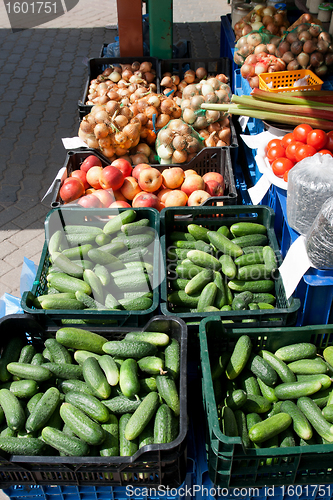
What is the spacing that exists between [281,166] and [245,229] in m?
0.54

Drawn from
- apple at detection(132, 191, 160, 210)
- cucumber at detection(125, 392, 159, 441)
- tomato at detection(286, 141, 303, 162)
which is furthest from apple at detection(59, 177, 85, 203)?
cucumber at detection(125, 392, 159, 441)

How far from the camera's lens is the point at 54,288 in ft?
7.29

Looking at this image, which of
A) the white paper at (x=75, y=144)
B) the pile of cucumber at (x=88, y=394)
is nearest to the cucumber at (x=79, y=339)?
the pile of cucumber at (x=88, y=394)

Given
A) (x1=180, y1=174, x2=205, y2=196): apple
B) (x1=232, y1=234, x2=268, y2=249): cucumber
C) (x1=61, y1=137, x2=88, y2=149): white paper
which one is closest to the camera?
(x1=232, y1=234, x2=268, y2=249): cucumber

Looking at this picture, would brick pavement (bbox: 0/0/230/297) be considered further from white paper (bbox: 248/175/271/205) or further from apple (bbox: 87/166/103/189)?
white paper (bbox: 248/175/271/205)

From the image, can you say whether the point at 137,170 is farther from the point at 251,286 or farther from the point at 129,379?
the point at 129,379

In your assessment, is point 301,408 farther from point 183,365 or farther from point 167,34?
Result: point 167,34

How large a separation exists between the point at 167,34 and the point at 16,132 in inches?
103

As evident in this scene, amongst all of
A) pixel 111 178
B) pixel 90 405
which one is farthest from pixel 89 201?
pixel 90 405

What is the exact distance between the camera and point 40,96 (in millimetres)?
6816

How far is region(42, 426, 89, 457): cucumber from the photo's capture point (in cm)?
149

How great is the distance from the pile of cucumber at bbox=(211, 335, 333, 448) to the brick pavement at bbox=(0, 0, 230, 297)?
2440mm

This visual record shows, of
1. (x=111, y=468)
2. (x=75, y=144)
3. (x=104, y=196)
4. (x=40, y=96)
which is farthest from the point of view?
(x=40, y=96)

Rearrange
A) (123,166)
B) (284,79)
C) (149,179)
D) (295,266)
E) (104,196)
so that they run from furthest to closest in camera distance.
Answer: (284,79)
(123,166)
(149,179)
(104,196)
(295,266)
